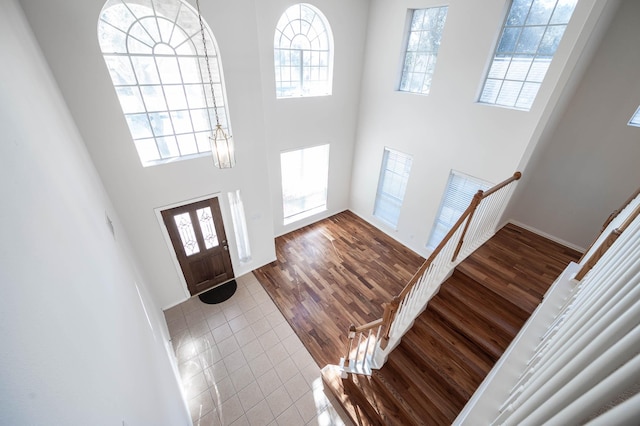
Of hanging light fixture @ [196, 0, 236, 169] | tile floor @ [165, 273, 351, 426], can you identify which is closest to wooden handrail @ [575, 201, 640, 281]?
tile floor @ [165, 273, 351, 426]

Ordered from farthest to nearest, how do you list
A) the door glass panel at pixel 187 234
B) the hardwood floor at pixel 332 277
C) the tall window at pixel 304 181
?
1. the tall window at pixel 304 181
2. the hardwood floor at pixel 332 277
3. the door glass panel at pixel 187 234

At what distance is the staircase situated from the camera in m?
2.55

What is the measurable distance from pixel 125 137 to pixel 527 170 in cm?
549

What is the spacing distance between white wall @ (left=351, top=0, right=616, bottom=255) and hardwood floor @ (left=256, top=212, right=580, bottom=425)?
50.6 inches

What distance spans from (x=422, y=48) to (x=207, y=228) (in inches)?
191

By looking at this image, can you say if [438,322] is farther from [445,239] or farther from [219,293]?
[219,293]

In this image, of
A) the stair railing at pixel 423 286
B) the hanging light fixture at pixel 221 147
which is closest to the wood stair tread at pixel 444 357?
the stair railing at pixel 423 286

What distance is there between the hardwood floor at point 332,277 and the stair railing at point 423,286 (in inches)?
35.8

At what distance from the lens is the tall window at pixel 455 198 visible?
14.3 feet

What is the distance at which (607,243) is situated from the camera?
6.24 ft

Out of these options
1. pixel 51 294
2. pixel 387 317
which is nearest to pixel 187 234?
pixel 387 317

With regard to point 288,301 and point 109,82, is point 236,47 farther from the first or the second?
point 288,301

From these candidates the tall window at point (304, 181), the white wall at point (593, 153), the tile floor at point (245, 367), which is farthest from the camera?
the tall window at point (304, 181)

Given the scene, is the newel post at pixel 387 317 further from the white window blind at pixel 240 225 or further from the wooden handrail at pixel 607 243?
the white window blind at pixel 240 225
